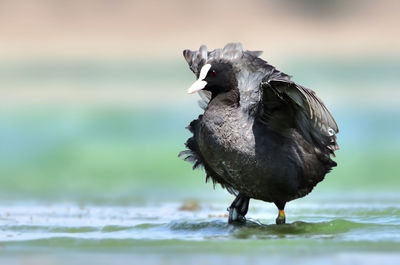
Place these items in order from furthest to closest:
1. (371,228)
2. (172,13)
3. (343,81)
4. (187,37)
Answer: (172,13) < (187,37) < (343,81) < (371,228)

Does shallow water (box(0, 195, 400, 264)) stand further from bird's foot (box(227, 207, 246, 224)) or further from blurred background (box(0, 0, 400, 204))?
blurred background (box(0, 0, 400, 204))

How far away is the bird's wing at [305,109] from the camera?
31.5 ft

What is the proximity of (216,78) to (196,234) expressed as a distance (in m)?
1.53

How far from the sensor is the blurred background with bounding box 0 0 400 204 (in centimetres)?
1642

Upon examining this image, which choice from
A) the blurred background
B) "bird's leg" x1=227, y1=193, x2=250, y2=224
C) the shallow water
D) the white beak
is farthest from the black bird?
the blurred background

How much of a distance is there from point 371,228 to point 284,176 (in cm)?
98

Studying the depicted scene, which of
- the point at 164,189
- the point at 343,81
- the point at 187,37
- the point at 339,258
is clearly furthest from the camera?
the point at 187,37

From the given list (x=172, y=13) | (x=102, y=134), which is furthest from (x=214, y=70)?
(x=172, y=13)

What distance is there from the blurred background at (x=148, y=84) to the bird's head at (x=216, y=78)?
3767 millimetres

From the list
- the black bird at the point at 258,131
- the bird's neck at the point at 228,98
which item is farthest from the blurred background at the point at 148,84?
the bird's neck at the point at 228,98

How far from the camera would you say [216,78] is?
1005 cm

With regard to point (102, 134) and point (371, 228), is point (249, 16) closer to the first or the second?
point (102, 134)

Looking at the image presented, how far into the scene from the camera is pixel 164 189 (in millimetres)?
15133

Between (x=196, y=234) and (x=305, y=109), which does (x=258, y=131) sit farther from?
(x=196, y=234)
